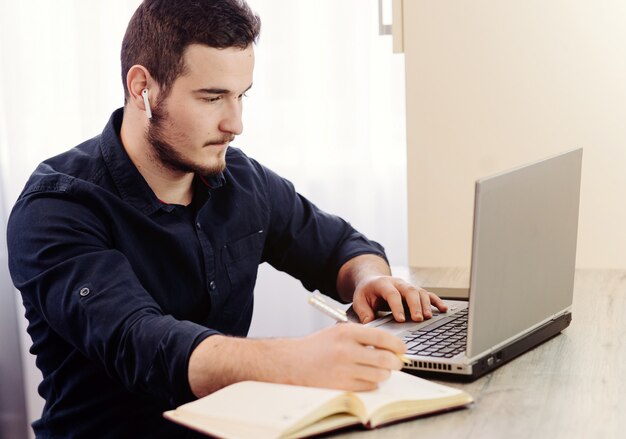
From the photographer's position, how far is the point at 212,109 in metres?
1.48

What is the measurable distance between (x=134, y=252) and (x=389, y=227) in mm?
1146

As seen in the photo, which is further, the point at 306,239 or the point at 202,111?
the point at 306,239

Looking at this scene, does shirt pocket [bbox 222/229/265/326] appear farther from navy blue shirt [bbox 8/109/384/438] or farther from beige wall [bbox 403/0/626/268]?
beige wall [bbox 403/0/626/268]

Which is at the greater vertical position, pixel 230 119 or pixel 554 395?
pixel 230 119

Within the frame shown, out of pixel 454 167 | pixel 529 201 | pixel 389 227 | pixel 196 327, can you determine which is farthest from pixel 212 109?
pixel 389 227

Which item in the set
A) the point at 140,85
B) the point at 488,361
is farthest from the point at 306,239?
the point at 488,361

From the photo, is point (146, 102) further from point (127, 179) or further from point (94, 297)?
point (94, 297)

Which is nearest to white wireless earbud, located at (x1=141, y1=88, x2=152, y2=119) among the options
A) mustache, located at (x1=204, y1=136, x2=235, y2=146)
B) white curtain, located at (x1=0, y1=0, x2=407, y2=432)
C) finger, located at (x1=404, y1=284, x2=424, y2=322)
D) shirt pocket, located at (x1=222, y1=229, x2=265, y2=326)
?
mustache, located at (x1=204, y1=136, x2=235, y2=146)

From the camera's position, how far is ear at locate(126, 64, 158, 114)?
1.50 meters

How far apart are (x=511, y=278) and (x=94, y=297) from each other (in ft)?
1.80

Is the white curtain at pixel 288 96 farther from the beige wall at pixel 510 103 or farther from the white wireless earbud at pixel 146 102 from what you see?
the white wireless earbud at pixel 146 102

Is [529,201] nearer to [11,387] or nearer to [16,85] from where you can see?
[16,85]

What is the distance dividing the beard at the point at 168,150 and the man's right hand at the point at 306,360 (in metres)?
0.44

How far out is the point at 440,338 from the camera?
1.26 metres
